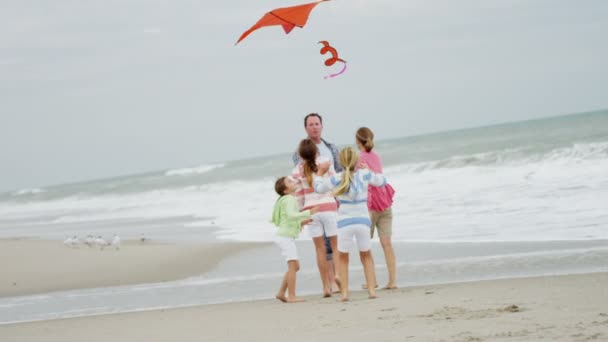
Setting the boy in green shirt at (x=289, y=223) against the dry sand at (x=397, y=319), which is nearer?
the dry sand at (x=397, y=319)

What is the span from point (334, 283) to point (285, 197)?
0.97 meters

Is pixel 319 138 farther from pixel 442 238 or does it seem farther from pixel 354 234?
pixel 442 238

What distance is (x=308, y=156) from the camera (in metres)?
6.31

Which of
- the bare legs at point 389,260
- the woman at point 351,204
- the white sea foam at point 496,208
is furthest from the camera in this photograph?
the white sea foam at point 496,208

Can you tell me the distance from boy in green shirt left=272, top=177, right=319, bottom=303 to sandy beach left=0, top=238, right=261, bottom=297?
8.29 ft

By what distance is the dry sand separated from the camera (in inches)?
171

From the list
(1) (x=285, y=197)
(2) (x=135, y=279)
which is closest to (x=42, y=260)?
(2) (x=135, y=279)

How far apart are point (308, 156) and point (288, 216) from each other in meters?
0.51

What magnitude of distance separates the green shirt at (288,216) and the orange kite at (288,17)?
4.43 ft

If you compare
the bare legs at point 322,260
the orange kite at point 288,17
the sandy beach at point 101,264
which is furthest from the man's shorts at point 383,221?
the sandy beach at point 101,264

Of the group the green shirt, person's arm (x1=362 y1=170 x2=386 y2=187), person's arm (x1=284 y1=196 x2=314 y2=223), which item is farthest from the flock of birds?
person's arm (x1=362 y1=170 x2=386 y2=187)

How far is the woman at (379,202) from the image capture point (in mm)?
6449

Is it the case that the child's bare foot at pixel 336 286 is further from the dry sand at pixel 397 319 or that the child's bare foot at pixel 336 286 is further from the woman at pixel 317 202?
the dry sand at pixel 397 319

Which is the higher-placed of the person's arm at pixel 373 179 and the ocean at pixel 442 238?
the person's arm at pixel 373 179
